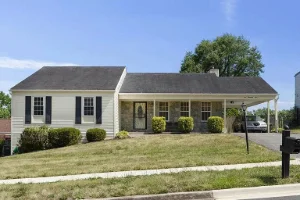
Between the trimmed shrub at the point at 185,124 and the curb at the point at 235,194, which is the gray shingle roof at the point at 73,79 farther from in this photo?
the curb at the point at 235,194

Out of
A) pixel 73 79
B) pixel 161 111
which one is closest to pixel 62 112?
pixel 73 79

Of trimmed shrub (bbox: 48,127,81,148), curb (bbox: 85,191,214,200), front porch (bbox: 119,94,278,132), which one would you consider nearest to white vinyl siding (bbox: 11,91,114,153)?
trimmed shrub (bbox: 48,127,81,148)

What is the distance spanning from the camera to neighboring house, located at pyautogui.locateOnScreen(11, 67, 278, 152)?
2111cm

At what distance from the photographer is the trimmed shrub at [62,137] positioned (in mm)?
19828

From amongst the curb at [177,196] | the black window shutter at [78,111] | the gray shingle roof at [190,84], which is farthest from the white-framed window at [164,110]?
A: the curb at [177,196]

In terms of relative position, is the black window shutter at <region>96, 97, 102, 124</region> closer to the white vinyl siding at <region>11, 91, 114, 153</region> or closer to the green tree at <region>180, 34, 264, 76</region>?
the white vinyl siding at <region>11, 91, 114, 153</region>

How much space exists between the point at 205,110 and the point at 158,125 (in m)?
4.04

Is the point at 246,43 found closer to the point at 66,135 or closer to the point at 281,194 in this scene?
the point at 66,135

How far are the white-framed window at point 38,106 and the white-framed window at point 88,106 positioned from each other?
2.70 m

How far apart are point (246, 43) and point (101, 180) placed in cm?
4570

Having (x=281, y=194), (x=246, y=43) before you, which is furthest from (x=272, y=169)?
(x=246, y=43)

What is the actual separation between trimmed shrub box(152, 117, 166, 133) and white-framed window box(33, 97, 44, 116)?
7163 mm

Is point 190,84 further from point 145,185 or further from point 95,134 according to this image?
point 145,185

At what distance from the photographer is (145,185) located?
7133 mm
